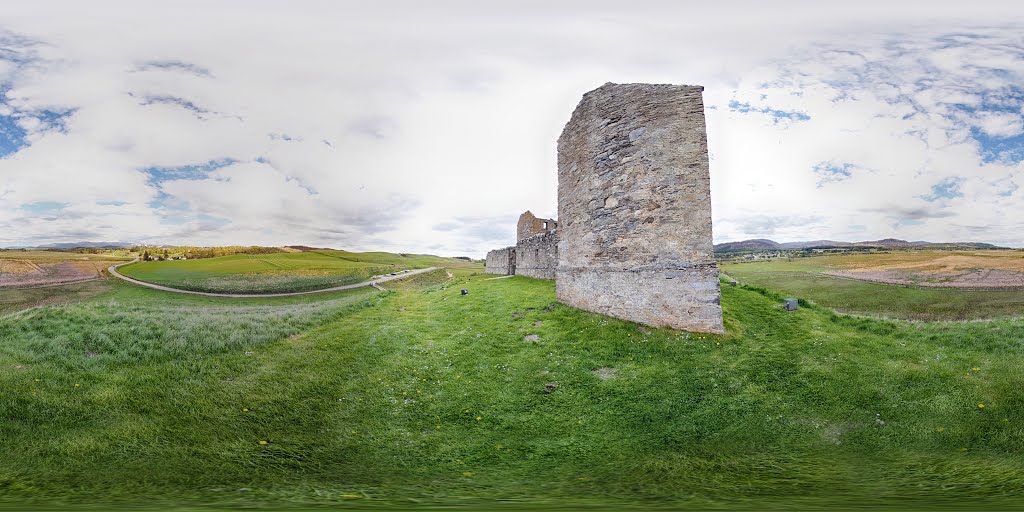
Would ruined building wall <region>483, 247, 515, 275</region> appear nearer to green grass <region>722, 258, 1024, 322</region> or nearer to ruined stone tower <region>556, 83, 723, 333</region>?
ruined stone tower <region>556, 83, 723, 333</region>

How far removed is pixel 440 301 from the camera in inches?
851

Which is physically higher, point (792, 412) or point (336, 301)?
point (336, 301)

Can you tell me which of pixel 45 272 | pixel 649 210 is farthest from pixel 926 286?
pixel 45 272

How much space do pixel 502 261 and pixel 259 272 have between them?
855 inches

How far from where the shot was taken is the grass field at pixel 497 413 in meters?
4.82

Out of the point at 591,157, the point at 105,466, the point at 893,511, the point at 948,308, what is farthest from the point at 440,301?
the point at 948,308

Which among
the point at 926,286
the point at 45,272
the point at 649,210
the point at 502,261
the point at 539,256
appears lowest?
the point at 926,286

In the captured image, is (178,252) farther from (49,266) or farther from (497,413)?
(497,413)

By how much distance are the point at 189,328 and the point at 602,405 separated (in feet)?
36.6

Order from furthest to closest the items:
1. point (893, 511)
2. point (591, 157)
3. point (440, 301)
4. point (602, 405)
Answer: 1. point (440, 301)
2. point (591, 157)
3. point (602, 405)
4. point (893, 511)

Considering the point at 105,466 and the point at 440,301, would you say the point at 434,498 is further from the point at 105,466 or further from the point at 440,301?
the point at 440,301

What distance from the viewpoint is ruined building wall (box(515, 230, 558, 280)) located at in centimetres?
2583

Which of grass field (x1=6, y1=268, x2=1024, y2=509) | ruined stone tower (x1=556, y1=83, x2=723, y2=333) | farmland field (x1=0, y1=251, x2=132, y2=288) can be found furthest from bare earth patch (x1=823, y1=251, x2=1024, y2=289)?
farmland field (x1=0, y1=251, x2=132, y2=288)

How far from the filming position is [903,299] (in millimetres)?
19500
